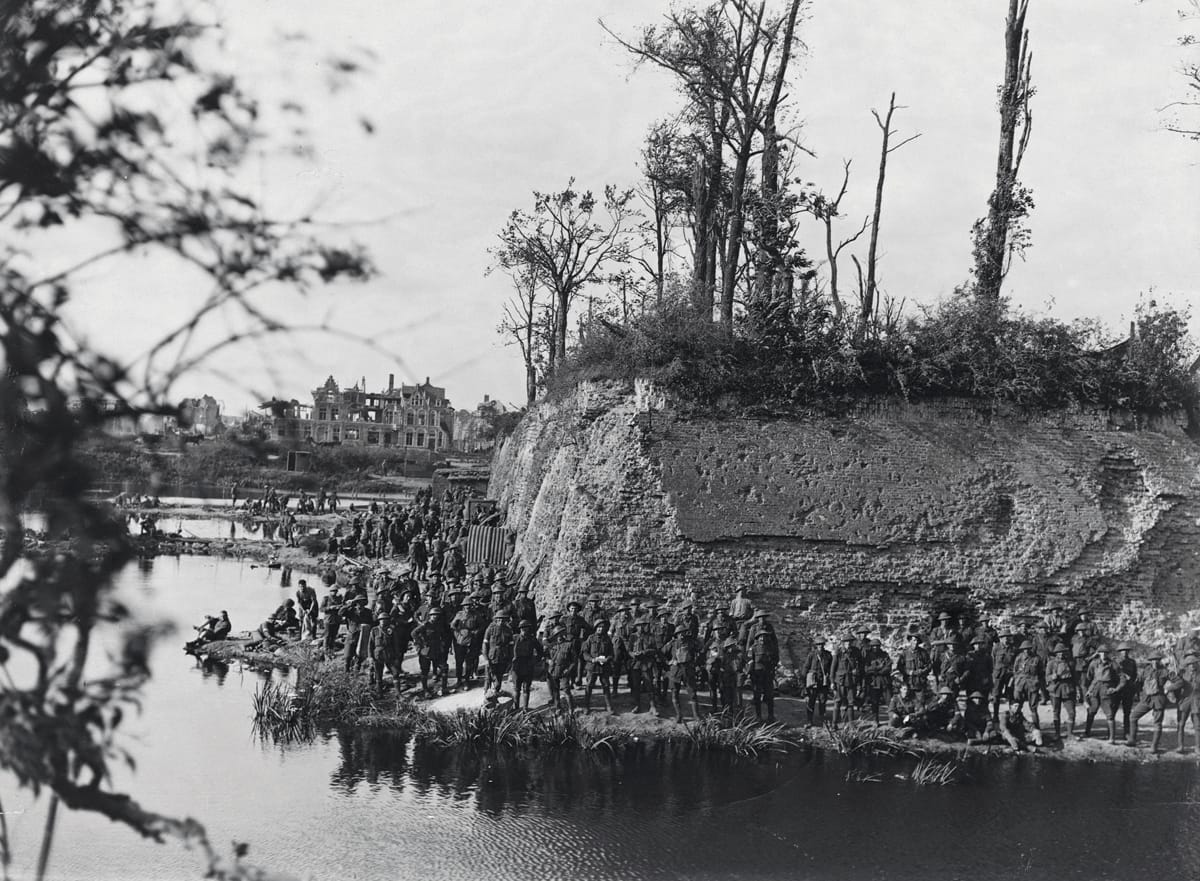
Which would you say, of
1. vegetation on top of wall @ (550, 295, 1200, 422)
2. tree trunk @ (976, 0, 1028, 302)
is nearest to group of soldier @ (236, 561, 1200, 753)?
vegetation on top of wall @ (550, 295, 1200, 422)

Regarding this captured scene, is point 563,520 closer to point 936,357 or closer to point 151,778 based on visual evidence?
point 936,357

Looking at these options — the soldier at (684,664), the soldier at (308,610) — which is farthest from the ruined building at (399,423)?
the soldier at (684,664)

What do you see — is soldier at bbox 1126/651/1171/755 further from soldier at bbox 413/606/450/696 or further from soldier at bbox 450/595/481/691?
soldier at bbox 413/606/450/696

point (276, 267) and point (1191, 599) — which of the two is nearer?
point (276, 267)

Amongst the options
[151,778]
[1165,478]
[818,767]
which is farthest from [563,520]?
[1165,478]

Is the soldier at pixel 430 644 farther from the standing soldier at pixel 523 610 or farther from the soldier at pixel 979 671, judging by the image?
the soldier at pixel 979 671

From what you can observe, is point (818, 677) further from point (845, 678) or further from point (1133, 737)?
point (1133, 737)
